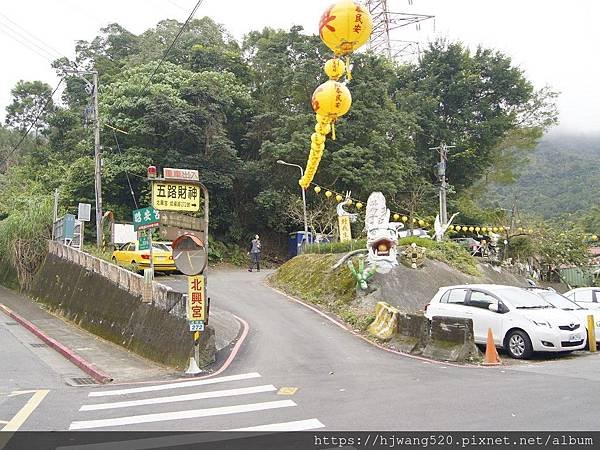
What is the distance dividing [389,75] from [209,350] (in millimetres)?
28568

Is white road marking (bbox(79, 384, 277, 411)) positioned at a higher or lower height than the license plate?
lower

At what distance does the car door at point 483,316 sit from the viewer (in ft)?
42.3

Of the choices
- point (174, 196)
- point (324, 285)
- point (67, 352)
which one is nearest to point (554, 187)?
point (324, 285)

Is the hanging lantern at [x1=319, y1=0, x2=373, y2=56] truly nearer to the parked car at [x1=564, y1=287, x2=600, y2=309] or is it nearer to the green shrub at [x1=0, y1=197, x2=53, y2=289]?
the parked car at [x1=564, y1=287, x2=600, y2=309]

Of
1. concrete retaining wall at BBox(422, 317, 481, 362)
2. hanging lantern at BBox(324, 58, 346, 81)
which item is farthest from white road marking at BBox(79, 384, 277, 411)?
hanging lantern at BBox(324, 58, 346, 81)

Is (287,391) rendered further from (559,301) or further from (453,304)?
(559,301)

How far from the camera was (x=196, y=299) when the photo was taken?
1246 cm

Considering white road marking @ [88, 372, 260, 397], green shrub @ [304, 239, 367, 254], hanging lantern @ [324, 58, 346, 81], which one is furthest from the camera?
green shrub @ [304, 239, 367, 254]

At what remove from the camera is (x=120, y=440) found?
7082 mm

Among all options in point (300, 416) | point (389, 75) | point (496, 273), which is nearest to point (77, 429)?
point (300, 416)

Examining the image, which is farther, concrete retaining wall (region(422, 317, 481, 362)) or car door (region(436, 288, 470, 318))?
car door (region(436, 288, 470, 318))

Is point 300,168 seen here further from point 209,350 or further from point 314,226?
point 209,350

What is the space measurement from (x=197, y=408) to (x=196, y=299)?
12.8 ft

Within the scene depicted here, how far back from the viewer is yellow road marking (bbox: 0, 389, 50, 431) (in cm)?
777
